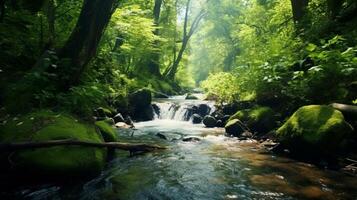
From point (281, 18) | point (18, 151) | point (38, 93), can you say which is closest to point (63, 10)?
point (38, 93)

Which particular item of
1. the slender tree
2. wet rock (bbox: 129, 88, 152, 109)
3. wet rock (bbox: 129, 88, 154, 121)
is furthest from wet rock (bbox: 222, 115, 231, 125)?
the slender tree

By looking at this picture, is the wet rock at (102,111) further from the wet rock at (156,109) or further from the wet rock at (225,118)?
the wet rock at (225,118)

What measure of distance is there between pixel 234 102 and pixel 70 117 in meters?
9.12

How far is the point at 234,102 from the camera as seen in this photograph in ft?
47.3

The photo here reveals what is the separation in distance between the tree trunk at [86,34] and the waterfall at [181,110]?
945 cm

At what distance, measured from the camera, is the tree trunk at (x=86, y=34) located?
8.30m

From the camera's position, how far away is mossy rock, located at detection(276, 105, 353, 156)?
22.0 ft

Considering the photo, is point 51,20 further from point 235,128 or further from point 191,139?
point 235,128

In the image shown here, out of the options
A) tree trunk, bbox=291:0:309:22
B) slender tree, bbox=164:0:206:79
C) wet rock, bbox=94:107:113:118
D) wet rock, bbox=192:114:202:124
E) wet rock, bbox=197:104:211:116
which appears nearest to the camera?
tree trunk, bbox=291:0:309:22

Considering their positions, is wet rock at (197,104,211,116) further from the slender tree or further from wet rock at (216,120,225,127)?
the slender tree

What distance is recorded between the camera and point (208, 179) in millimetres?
6102

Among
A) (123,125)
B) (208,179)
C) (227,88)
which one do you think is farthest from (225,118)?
(208,179)

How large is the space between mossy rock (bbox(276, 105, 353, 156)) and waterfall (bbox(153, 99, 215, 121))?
9.83m

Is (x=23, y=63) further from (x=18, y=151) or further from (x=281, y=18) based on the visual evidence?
(x=281, y=18)
